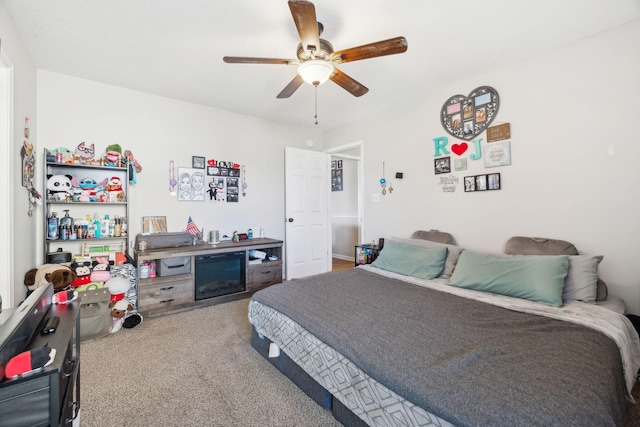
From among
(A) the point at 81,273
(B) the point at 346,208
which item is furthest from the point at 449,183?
(A) the point at 81,273

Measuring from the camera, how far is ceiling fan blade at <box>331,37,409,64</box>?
167 centimetres

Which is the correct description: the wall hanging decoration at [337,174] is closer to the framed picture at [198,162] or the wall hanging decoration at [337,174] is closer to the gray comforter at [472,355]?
the framed picture at [198,162]

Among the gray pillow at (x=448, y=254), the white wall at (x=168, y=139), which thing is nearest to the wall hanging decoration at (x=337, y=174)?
the white wall at (x=168, y=139)

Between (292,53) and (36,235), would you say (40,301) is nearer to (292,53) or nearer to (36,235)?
(36,235)

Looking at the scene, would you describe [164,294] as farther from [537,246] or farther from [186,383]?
[537,246]

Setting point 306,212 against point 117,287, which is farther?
point 306,212

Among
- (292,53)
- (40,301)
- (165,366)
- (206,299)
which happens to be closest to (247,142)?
(292,53)

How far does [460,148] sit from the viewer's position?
2920mm

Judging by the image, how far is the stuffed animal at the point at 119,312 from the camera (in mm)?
2535

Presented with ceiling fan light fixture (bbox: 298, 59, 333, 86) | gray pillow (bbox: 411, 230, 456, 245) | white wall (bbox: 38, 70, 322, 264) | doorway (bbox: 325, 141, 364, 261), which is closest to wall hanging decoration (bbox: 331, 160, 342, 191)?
doorway (bbox: 325, 141, 364, 261)

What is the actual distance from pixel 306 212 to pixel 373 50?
9.50 feet

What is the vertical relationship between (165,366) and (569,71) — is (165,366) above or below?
below

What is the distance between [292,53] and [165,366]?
8.77ft

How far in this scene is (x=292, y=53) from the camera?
240 centimetres
